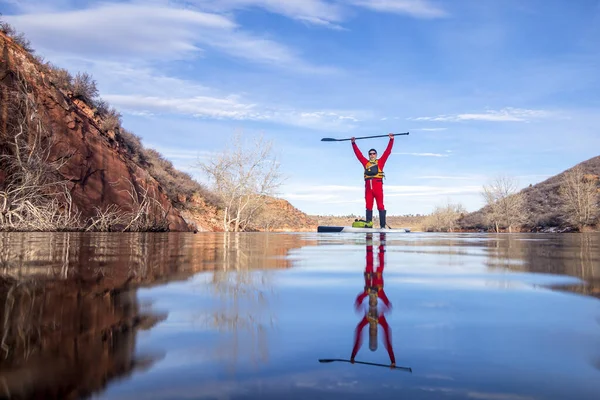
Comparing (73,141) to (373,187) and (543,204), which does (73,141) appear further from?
(543,204)

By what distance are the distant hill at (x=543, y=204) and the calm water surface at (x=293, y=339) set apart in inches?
2277

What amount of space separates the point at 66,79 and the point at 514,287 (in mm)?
26161

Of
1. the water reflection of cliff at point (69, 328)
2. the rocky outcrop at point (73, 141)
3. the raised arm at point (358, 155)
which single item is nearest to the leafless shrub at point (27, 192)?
the rocky outcrop at point (73, 141)

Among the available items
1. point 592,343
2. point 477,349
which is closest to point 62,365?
point 477,349

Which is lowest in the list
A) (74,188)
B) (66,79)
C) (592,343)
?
(592,343)

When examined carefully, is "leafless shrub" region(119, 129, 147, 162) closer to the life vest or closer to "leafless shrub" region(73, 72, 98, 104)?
"leafless shrub" region(73, 72, 98, 104)

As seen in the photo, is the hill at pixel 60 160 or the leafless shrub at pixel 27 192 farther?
the hill at pixel 60 160

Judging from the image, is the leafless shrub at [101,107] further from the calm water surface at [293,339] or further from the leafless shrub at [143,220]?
the calm water surface at [293,339]

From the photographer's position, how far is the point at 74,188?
18172 mm

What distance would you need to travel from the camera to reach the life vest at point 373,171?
19.9 m

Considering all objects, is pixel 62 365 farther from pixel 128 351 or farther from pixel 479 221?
pixel 479 221

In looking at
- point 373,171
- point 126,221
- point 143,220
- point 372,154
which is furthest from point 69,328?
point 372,154

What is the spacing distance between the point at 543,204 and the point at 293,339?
232 ft

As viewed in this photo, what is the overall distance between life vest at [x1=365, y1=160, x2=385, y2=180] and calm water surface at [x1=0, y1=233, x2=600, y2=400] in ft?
56.8
